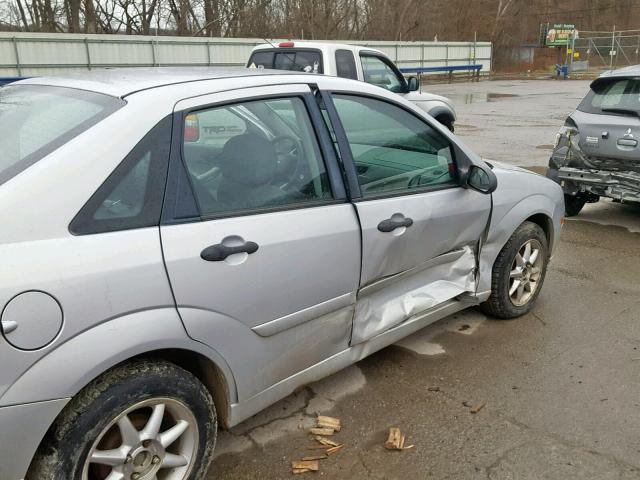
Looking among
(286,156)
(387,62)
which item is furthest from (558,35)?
(286,156)

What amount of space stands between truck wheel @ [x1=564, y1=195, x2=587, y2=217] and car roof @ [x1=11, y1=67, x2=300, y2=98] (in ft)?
16.5

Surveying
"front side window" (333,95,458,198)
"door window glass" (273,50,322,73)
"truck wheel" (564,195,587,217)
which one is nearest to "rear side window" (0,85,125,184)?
"front side window" (333,95,458,198)

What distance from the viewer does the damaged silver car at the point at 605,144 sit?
596 centimetres

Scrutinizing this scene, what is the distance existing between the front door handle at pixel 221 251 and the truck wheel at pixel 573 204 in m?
5.51

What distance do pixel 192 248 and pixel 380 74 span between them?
804 centimetres

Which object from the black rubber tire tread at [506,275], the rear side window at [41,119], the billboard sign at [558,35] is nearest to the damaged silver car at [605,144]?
the black rubber tire tread at [506,275]

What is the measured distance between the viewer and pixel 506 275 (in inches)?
159

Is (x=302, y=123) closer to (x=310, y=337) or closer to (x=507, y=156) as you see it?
(x=310, y=337)

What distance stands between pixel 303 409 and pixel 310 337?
64 cm

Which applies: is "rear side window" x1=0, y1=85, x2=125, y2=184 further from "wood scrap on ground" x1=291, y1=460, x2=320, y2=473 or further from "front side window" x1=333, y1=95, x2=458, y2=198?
"wood scrap on ground" x1=291, y1=460, x2=320, y2=473

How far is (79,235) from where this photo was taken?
2008mm

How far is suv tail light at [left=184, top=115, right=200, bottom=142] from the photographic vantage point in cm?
238

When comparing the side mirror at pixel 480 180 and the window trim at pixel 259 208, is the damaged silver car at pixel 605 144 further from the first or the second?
the window trim at pixel 259 208

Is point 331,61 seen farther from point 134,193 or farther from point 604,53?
point 604,53
